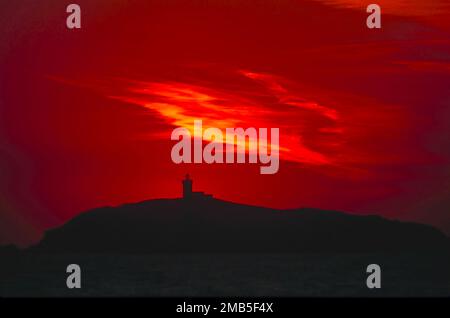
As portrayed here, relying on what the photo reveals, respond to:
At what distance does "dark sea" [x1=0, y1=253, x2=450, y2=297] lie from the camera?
9838 cm

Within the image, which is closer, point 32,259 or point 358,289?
point 358,289

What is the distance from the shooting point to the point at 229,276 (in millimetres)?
123188

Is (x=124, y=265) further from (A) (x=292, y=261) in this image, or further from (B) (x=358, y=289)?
(B) (x=358, y=289)

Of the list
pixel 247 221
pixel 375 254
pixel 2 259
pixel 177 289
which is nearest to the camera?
pixel 177 289

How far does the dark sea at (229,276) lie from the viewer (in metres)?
98.4

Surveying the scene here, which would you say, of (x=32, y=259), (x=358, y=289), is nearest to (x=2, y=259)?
(x=32, y=259)

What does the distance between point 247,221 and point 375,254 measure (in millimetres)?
57150
